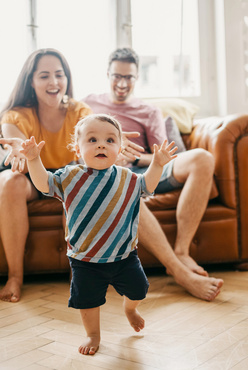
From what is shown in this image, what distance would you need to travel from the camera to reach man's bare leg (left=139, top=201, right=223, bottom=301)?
1736 millimetres

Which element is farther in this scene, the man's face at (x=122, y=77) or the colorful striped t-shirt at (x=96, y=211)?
the man's face at (x=122, y=77)

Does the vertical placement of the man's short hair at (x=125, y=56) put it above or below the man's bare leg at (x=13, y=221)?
above

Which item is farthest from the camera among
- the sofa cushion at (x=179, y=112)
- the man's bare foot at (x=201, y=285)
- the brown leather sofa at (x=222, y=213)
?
the sofa cushion at (x=179, y=112)

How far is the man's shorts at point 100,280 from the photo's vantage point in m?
1.26

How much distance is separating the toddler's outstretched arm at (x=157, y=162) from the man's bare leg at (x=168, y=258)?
563 mm

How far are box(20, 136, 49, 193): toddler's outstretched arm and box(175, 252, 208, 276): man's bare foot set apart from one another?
2.78 feet

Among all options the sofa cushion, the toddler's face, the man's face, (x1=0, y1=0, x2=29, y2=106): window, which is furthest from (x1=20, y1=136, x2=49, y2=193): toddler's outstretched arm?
(x1=0, y1=0, x2=29, y2=106): window

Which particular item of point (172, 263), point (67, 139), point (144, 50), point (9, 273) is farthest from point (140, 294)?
point (144, 50)

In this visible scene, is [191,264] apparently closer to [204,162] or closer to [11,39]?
[204,162]

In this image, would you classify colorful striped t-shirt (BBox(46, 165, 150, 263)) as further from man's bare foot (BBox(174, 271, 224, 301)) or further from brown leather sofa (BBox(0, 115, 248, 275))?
brown leather sofa (BBox(0, 115, 248, 275))

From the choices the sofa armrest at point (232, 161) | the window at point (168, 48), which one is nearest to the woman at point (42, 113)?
the sofa armrest at point (232, 161)

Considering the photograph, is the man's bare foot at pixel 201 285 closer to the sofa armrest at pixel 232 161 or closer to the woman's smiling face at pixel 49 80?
the sofa armrest at pixel 232 161


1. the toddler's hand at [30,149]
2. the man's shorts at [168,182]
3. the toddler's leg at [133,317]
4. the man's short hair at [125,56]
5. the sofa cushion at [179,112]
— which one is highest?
the man's short hair at [125,56]

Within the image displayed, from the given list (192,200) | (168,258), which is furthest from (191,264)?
(192,200)
